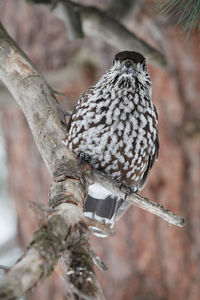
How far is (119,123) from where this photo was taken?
326 centimetres

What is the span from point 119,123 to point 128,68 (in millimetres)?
393

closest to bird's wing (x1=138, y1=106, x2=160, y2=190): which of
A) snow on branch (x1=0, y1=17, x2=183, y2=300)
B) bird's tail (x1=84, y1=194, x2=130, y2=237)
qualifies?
bird's tail (x1=84, y1=194, x2=130, y2=237)

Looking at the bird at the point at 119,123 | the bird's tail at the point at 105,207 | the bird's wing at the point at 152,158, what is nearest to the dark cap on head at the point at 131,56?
the bird at the point at 119,123

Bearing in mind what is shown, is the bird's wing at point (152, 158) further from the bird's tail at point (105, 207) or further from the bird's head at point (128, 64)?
the bird's head at point (128, 64)

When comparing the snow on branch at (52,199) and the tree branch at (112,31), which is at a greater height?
the tree branch at (112,31)

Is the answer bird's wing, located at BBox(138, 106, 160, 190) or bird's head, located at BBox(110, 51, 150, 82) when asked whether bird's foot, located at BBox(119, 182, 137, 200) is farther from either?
bird's head, located at BBox(110, 51, 150, 82)

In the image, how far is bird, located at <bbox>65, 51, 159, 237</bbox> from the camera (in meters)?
3.24

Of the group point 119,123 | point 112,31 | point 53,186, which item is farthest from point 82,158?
point 112,31

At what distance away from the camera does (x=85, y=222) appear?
6.81 ft

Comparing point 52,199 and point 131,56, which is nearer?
point 52,199

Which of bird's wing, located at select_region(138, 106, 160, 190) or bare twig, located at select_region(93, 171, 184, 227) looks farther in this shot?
bird's wing, located at select_region(138, 106, 160, 190)

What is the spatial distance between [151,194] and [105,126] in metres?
2.50

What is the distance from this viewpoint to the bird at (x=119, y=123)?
3244 mm

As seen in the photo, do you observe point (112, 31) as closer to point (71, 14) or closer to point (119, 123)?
point (71, 14)
